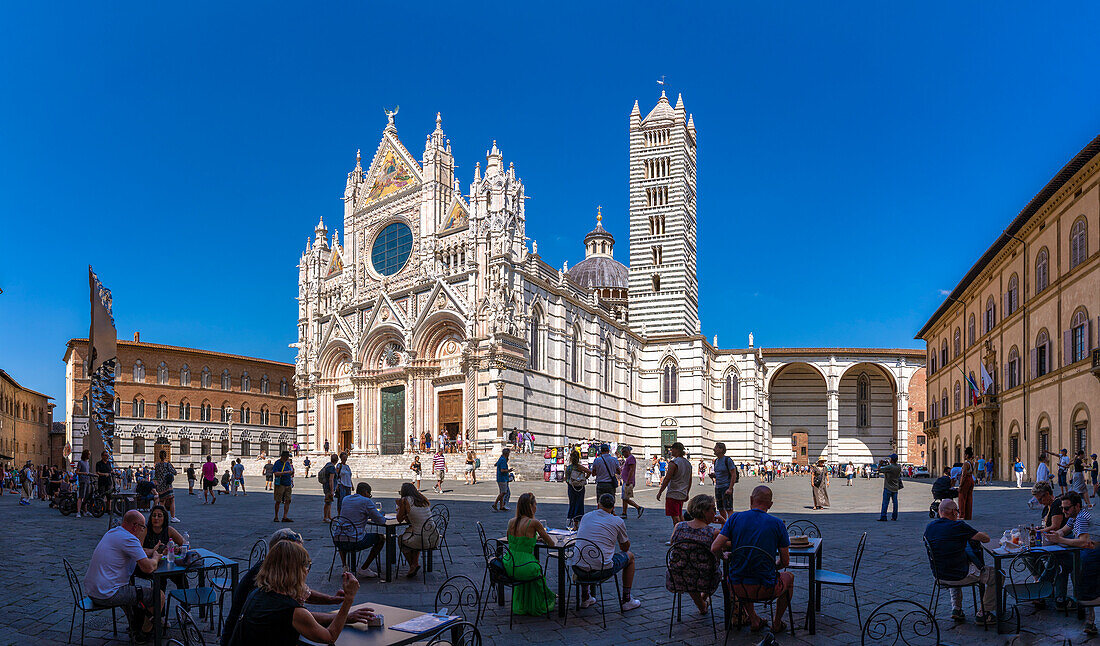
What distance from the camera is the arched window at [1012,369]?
32.0 m

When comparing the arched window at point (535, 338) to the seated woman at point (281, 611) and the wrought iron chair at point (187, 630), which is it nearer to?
the wrought iron chair at point (187, 630)

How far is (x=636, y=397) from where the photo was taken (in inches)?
2133

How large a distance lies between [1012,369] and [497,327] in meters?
20.9

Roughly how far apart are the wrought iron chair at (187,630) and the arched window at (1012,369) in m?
32.3

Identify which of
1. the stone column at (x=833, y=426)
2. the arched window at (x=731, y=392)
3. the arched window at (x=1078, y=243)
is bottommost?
the stone column at (x=833, y=426)

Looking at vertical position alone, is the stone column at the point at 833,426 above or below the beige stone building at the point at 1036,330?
below

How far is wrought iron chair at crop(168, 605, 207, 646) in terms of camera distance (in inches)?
248

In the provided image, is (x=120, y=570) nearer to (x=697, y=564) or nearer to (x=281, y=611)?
(x=281, y=611)

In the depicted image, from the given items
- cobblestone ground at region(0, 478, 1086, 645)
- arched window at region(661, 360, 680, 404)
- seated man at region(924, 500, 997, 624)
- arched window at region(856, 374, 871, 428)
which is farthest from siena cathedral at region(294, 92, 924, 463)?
seated man at region(924, 500, 997, 624)

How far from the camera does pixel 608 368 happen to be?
4956cm

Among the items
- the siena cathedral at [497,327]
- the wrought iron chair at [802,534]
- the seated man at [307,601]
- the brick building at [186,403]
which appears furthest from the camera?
the brick building at [186,403]

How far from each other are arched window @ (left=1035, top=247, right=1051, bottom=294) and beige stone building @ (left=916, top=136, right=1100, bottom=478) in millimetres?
35

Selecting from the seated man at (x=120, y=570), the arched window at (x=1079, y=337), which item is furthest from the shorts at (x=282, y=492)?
the arched window at (x=1079, y=337)

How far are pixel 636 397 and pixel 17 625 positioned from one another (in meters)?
47.6
